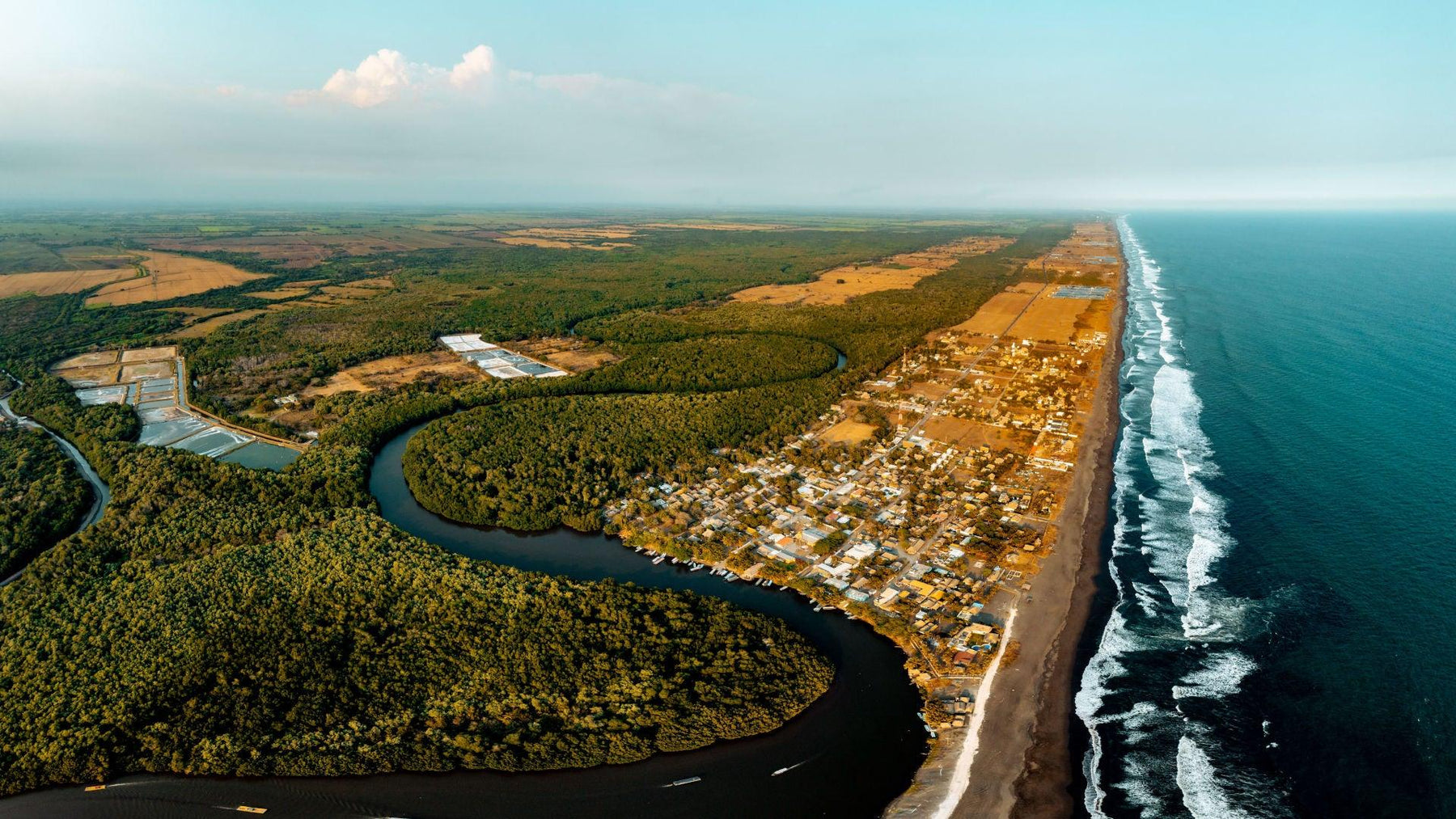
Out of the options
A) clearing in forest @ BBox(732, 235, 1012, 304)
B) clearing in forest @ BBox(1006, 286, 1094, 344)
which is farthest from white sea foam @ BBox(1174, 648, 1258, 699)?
clearing in forest @ BBox(732, 235, 1012, 304)


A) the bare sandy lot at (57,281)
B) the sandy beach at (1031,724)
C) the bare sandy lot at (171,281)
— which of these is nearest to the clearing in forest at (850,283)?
the sandy beach at (1031,724)

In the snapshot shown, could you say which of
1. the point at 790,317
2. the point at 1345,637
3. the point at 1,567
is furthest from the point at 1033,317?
the point at 1,567

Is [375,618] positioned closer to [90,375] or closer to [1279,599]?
[1279,599]

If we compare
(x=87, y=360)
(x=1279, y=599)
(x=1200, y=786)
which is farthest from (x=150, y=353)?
(x=1279, y=599)

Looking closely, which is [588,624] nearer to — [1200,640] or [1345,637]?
[1200,640]

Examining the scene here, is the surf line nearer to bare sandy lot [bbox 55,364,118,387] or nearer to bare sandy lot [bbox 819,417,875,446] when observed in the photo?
bare sandy lot [bbox 819,417,875,446]

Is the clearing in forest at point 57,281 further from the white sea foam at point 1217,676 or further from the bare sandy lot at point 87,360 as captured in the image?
the white sea foam at point 1217,676
